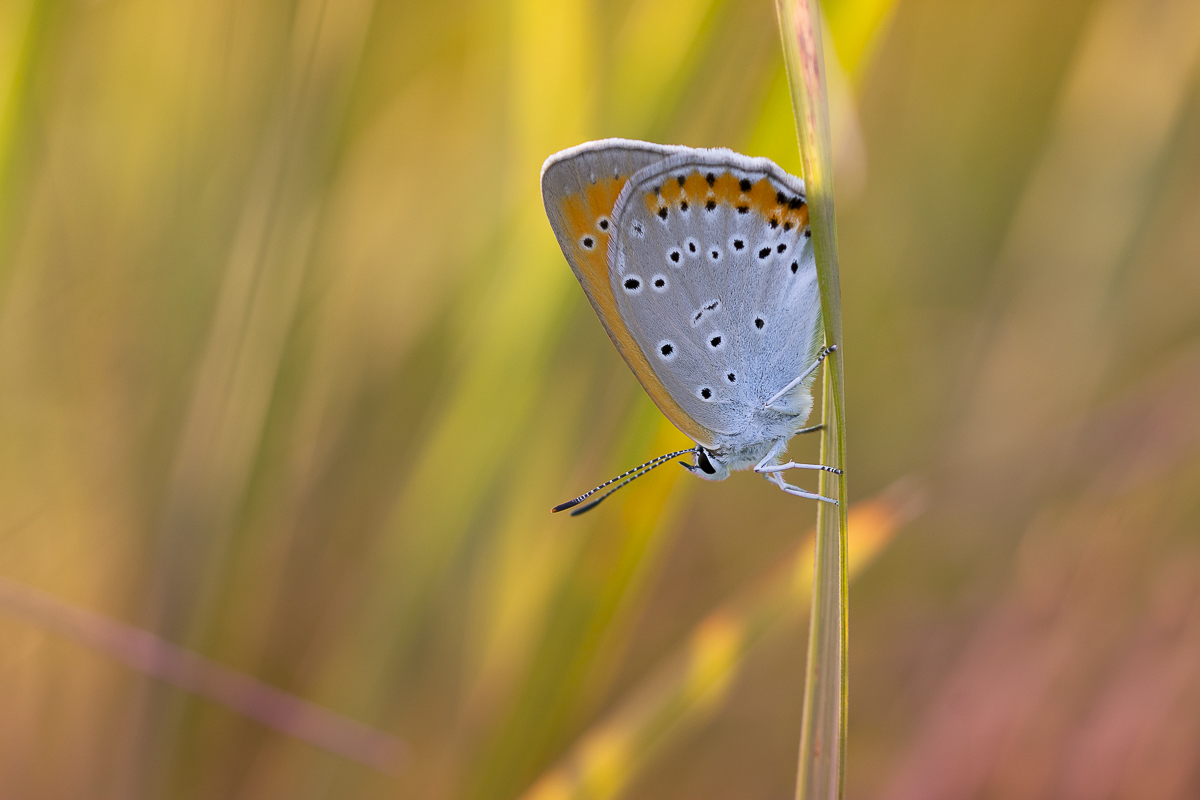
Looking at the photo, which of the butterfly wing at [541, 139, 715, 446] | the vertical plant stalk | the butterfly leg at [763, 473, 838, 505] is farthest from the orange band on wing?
the vertical plant stalk

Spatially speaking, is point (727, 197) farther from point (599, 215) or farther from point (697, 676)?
point (697, 676)

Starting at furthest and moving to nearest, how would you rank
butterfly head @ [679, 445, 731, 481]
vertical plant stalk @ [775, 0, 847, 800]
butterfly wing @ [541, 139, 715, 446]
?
butterfly head @ [679, 445, 731, 481]
butterfly wing @ [541, 139, 715, 446]
vertical plant stalk @ [775, 0, 847, 800]

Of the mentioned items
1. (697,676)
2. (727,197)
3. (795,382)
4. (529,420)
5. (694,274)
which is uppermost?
(727,197)

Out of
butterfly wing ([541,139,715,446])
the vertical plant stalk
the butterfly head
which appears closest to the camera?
the vertical plant stalk

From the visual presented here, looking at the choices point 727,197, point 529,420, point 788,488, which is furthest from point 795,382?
point 529,420

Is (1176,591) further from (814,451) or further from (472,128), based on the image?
(472,128)

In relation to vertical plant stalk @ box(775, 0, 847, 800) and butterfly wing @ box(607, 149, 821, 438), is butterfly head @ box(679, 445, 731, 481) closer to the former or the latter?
butterfly wing @ box(607, 149, 821, 438)

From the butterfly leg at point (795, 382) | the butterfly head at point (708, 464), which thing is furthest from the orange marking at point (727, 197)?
the butterfly head at point (708, 464)
